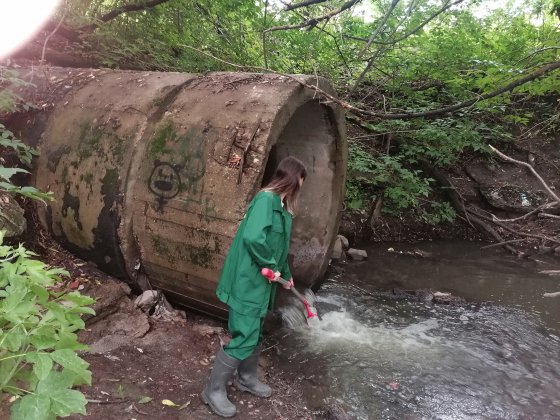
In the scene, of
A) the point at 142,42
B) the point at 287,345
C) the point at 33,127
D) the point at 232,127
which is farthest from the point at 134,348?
the point at 142,42

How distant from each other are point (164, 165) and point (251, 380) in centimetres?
183

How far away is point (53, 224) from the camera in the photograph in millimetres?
4113

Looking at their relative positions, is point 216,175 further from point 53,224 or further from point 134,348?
point 53,224

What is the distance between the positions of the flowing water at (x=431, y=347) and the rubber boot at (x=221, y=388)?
2.39 ft

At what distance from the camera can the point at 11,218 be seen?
145 inches

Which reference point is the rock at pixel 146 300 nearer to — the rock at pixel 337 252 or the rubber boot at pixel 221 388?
the rubber boot at pixel 221 388

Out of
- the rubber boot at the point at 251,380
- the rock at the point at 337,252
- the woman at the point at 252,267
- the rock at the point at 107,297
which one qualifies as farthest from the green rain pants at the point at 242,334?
the rock at the point at 337,252

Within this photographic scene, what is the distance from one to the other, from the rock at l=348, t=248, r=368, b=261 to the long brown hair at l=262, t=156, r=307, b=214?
433cm

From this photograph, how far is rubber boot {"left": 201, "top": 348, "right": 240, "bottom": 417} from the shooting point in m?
2.97

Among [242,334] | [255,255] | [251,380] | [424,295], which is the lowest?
[251,380]

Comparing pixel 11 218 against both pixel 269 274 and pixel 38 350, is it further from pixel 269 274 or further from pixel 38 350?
pixel 38 350

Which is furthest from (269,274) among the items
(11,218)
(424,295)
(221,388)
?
(424,295)

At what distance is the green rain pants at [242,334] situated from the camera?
2.93 m

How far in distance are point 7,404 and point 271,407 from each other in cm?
166
